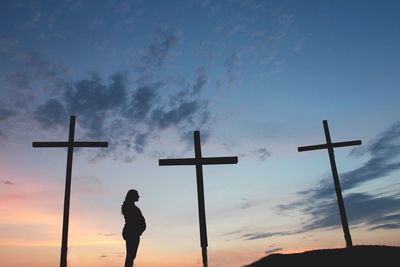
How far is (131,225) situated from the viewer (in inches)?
394

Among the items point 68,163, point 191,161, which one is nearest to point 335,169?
point 191,161

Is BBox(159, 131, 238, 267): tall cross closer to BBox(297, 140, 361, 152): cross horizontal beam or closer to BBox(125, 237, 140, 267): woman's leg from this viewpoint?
BBox(125, 237, 140, 267): woman's leg

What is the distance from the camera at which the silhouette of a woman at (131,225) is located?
392 inches

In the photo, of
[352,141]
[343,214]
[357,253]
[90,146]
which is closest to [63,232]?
[90,146]

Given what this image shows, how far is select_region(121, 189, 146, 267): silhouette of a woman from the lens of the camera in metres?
9.95

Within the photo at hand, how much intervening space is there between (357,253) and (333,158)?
6930mm

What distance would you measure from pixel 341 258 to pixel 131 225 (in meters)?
6.69

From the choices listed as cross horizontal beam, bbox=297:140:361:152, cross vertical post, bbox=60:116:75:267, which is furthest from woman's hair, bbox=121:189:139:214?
cross horizontal beam, bbox=297:140:361:152

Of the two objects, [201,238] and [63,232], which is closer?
[201,238]

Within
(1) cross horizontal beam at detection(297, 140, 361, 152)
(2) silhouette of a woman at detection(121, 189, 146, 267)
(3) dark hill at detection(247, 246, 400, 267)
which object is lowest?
(3) dark hill at detection(247, 246, 400, 267)

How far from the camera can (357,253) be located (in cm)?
1219

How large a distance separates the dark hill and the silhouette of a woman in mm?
4833

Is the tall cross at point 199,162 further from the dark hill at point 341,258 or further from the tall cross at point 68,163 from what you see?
the tall cross at point 68,163

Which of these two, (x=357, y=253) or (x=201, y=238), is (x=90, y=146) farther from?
(x=357, y=253)
